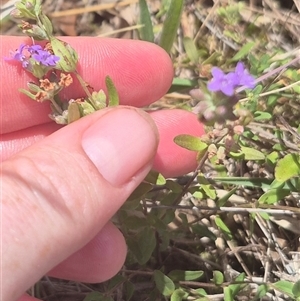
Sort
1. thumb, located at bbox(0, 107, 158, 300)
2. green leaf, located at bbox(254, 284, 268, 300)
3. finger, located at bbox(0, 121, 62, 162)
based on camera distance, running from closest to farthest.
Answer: thumb, located at bbox(0, 107, 158, 300) → green leaf, located at bbox(254, 284, 268, 300) → finger, located at bbox(0, 121, 62, 162)

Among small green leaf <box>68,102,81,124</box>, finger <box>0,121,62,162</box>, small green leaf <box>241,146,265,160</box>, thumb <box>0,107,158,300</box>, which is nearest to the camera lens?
thumb <box>0,107,158,300</box>

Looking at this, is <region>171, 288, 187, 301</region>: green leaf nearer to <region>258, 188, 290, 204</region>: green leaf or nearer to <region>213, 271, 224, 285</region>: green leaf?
<region>213, 271, 224, 285</region>: green leaf

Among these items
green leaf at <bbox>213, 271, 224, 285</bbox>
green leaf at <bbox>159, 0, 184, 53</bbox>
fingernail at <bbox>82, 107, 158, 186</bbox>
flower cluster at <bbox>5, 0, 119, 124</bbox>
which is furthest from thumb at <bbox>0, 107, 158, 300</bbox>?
green leaf at <bbox>159, 0, 184, 53</bbox>

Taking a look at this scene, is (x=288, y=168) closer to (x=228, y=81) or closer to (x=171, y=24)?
(x=228, y=81)

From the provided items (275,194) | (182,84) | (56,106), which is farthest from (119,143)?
(182,84)

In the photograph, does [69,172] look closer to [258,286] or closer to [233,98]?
[233,98]

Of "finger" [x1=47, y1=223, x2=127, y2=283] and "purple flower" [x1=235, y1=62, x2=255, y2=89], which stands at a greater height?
"purple flower" [x1=235, y1=62, x2=255, y2=89]
